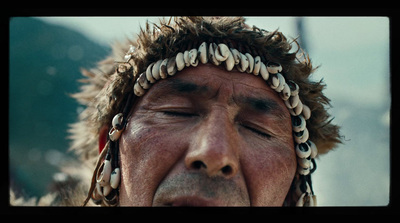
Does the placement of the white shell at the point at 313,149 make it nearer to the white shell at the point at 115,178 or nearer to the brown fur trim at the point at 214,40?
the brown fur trim at the point at 214,40

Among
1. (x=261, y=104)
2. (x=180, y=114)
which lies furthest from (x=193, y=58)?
(x=261, y=104)

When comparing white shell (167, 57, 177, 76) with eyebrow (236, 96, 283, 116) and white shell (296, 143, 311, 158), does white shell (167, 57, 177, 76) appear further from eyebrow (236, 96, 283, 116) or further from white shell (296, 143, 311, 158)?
white shell (296, 143, 311, 158)

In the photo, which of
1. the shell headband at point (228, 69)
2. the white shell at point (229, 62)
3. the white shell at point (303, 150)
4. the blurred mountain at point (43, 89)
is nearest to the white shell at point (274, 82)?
the shell headband at point (228, 69)

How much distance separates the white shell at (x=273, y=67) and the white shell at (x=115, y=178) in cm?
85

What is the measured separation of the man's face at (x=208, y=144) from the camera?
60.9 inches

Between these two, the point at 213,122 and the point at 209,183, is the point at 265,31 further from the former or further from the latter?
the point at 209,183

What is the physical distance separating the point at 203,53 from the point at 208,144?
0.48m

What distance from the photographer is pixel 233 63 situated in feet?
6.03

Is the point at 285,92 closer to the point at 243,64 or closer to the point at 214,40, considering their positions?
the point at 243,64

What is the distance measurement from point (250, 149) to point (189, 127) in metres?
0.28

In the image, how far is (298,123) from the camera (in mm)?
2006

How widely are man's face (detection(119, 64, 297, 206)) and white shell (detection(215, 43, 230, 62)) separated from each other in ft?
0.19

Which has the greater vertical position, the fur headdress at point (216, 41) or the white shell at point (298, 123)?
the fur headdress at point (216, 41)
